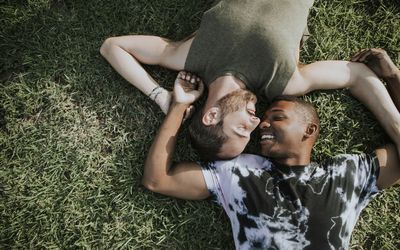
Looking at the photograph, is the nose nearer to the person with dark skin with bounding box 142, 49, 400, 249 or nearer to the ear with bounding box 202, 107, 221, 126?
the person with dark skin with bounding box 142, 49, 400, 249

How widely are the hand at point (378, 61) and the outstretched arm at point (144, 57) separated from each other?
141cm

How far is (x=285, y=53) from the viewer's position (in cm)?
304

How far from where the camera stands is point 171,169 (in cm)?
319

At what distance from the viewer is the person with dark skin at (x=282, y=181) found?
9.82 ft

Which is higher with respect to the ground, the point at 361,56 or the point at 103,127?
the point at 361,56

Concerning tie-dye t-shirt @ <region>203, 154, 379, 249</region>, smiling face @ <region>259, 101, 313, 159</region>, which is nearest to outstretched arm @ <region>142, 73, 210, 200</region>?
tie-dye t-shirt @ <region>203, 154, 379, 249</region>

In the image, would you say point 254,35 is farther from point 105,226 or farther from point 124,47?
point 105,226

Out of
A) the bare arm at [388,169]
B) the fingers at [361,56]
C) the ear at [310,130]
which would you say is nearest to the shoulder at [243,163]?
the ear at [310,130]

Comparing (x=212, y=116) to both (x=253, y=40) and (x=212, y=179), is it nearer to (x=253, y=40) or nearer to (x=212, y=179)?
(x=212, y=179)

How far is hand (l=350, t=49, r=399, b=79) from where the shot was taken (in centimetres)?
326

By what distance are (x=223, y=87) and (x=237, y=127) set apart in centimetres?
33

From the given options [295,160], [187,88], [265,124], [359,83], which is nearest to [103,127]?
[187,88]

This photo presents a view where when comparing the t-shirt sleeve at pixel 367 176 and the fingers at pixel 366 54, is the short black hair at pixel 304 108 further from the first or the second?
the fingers at pixel 366 54

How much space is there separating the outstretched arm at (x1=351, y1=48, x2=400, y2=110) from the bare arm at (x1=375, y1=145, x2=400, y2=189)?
0.43 metres
